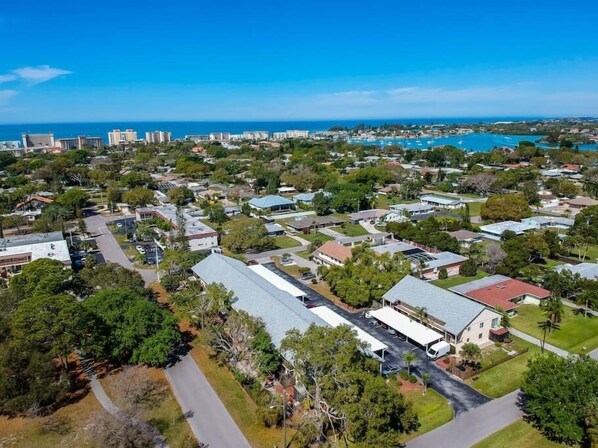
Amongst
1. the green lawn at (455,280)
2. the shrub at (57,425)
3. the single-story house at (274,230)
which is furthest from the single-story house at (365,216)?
the shrub at (57,425)

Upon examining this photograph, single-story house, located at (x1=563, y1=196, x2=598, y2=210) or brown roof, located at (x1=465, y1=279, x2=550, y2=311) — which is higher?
single-story house, located at (x1=563, y1=196, x2=598, y2=210)

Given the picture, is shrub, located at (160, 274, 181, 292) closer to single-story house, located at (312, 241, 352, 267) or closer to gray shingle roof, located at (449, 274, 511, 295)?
single-story house, located at (312, 241, 352, 267)

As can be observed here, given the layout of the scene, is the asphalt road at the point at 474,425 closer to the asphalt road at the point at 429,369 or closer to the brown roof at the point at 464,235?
the asphalt road at the point at 429,369

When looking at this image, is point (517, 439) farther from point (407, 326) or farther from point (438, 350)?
point (407, 326)

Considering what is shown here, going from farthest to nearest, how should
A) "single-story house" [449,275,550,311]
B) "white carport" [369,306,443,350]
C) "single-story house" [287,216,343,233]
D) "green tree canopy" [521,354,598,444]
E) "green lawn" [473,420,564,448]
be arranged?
1. "single-story house" [287,216,343,233]
2. "single-story house" [449,275,550,311]
3. "white carport" [369,306,443,350]
4. "green lawn" [473,420,564,448]
5. "green tree canopy" [521,354,598,444]

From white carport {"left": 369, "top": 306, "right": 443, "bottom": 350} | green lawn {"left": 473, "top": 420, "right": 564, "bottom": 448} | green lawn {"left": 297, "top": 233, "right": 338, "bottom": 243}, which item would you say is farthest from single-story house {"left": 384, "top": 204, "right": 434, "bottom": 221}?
green lawn {"left": 473, "top": 420, "right": 564, "bottom": 448}
